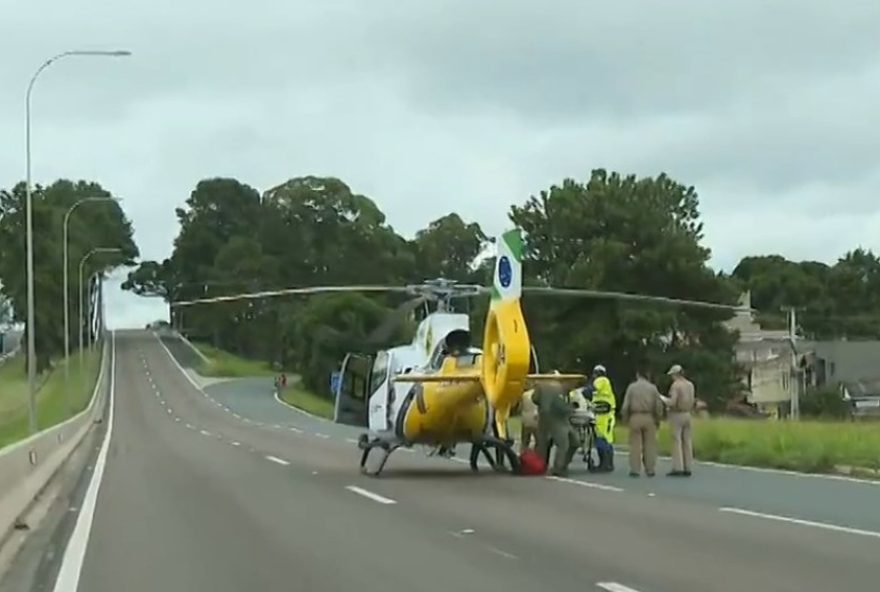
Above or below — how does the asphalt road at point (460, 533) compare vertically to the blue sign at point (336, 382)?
below

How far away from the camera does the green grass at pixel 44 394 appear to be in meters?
65.1

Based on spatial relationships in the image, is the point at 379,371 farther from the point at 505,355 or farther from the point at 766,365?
the point at 766,365

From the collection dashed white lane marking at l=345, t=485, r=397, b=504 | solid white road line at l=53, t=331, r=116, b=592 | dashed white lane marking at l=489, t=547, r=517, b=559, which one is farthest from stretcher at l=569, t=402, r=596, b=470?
dashed white lane marking at l=489, t=547, r=517, b=559

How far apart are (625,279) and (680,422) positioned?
2082 inches

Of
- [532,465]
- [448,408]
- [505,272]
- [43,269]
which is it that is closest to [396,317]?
[448,408]

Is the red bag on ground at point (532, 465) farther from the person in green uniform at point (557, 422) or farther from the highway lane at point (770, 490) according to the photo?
the highway lane at point (770, 490)

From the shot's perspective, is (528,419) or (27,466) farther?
(528,419)

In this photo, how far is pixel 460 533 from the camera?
16750 mm

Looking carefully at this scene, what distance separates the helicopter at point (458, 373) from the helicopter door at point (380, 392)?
0.02m

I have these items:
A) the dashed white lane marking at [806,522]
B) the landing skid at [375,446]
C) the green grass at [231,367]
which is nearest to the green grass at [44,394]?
the green grass at [231,367]

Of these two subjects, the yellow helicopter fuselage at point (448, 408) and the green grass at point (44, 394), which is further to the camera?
the green grass at point (44, 394)

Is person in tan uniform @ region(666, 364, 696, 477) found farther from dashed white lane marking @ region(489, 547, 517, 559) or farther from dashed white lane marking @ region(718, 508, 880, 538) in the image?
dashed white lane marking @ region(489, 547, 517, 559)

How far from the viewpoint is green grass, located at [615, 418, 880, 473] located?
84.5 feet

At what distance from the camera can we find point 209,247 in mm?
174375
